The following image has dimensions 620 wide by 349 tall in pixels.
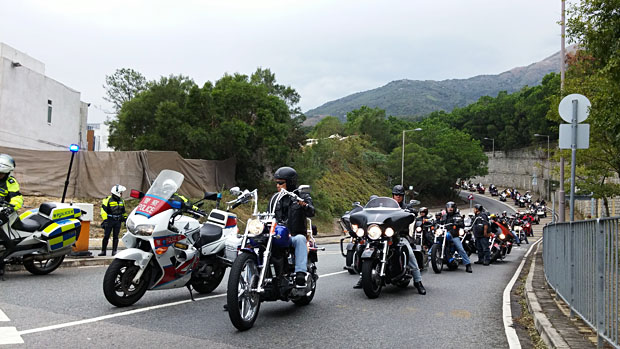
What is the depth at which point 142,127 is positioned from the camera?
31562 mm

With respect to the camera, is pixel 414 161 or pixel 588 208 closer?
pixel 588 208

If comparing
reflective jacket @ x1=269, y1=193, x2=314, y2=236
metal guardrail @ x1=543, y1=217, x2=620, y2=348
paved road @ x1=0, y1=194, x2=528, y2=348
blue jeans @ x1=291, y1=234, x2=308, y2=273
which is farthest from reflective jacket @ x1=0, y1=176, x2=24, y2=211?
metal guardrail @ x1=543, y1=217, x2=620, y2=348

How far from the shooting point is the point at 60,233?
9.92m

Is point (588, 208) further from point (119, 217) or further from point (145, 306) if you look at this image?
point (145, 306)

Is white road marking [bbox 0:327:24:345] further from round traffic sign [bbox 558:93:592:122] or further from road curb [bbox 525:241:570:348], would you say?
round traffic sign [bbox 558:93:592:122]

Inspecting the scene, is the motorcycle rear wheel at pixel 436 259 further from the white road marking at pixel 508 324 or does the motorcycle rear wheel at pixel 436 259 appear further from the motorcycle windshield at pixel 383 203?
the motorcycle windshield at pixel 383 203

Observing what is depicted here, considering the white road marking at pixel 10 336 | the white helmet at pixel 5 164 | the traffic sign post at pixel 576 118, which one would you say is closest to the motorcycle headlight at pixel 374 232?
the traffic sign post at pixel 576 118

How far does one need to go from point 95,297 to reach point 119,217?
573cm

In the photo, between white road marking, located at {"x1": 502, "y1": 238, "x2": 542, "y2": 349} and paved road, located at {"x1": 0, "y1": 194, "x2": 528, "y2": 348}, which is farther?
white road marking, located at {"x1": 502, "y1": 238, "x2": 542, "y2": 349}

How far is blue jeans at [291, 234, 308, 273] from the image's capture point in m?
7.13

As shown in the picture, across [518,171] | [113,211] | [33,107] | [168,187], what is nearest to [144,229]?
[168,187]

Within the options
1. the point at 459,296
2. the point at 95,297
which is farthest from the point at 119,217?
the point at 459,296

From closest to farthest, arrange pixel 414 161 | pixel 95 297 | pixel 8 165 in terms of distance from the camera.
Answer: pixel 95 297, pixel 8 165, pixel 414 161

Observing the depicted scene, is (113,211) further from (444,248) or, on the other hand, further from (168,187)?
(444,248)
